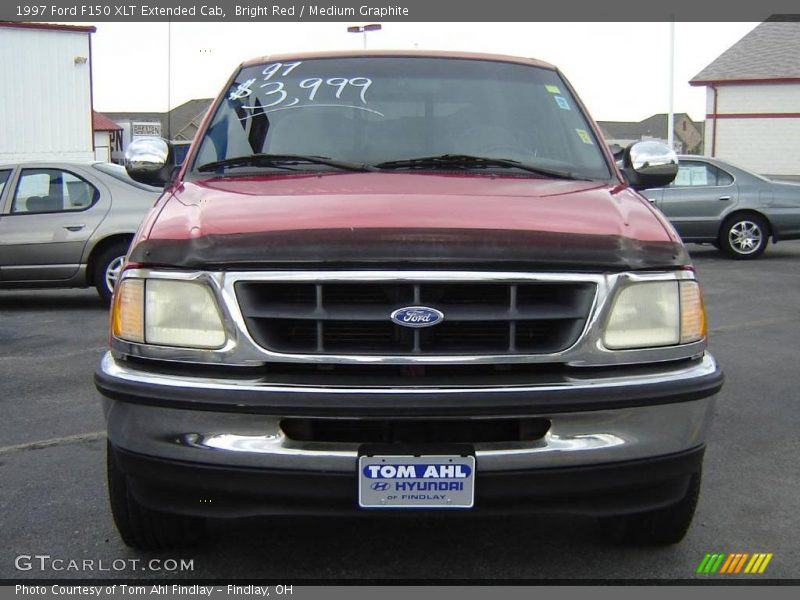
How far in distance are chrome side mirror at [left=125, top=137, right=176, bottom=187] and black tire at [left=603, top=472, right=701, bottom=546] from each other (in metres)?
2.43

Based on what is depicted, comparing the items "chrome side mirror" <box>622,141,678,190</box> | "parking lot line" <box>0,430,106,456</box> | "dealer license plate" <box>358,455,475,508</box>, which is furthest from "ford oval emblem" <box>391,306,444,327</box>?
"parking lot line" <box>0,430,106,456</box>

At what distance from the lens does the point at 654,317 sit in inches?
120

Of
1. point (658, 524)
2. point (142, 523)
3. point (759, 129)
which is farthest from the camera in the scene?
point (759, 129)

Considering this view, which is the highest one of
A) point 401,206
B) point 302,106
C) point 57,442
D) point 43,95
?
point 43,95

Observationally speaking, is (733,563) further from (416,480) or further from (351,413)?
(351,413)

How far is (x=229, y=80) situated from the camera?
4.73 meters

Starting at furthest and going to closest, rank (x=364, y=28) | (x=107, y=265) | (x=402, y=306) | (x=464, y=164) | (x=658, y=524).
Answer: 1. (x=364, y=28)
2. (x=107, y=265)
3. (x=464, y=164)
4. (x=658, y=524)
5. (x=402, y=306)

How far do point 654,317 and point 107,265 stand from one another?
748 cm

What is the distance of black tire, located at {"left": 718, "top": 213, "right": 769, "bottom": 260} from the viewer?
1447 centimetres

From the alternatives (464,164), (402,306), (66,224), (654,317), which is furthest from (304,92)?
(66,224)

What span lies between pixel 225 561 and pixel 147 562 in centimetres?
26

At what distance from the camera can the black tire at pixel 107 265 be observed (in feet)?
31.7

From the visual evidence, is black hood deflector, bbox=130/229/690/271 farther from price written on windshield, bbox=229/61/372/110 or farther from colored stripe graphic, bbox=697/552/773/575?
price written on windshield, bbox=229/61/372/110
